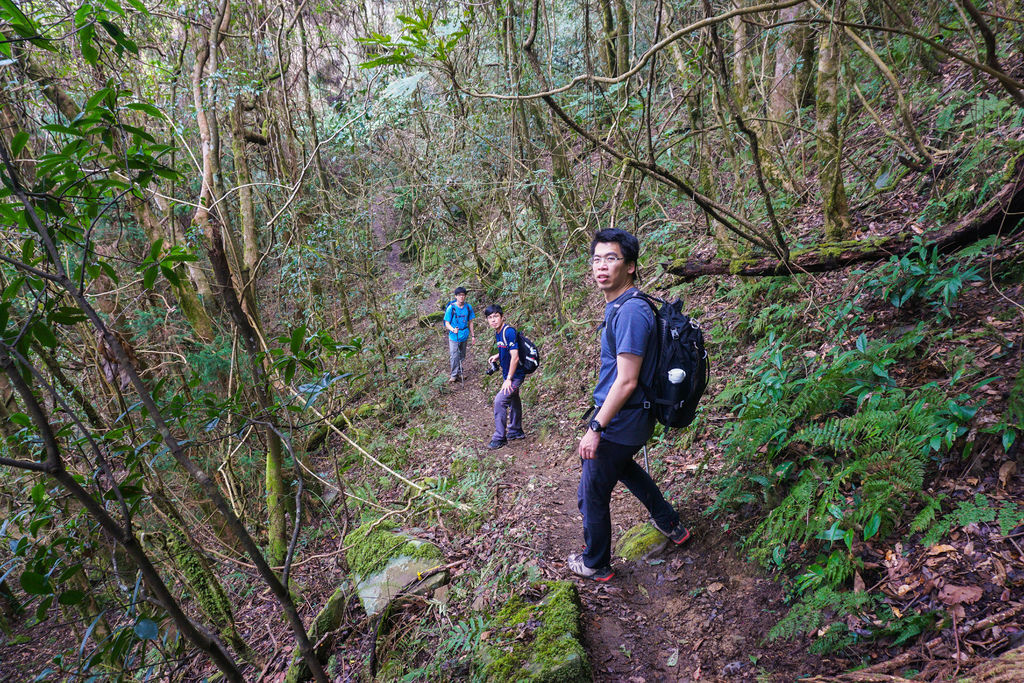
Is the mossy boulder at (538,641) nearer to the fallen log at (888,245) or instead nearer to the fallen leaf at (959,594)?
the fallen leaf at (959,594)

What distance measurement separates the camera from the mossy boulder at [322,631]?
4027 mm

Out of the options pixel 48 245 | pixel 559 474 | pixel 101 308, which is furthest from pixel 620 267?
pixel 101 308

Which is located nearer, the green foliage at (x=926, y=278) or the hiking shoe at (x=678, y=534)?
the green foliage at (x=926, y=278)

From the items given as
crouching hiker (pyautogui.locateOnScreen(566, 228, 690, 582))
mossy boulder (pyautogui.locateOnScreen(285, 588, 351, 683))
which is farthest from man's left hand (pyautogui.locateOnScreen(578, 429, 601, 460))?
mossy boulder (pyautogui.locateOnScreen(285, 588, 351, 683))

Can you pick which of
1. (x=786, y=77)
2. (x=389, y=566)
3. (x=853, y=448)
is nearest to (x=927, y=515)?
(x=853, y=448)

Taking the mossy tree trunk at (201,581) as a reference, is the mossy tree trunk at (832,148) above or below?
above

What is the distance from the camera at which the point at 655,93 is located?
8.18 metres

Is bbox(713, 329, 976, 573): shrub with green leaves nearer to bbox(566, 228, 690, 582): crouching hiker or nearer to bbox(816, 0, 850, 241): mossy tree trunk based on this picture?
bbox(566, 228, 690, 582): crouching hiker

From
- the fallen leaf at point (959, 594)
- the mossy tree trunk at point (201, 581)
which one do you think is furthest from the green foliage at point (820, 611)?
the mossy tree trunk at point (201, 581)

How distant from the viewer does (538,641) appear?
110 inches

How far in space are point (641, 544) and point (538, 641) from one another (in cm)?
116

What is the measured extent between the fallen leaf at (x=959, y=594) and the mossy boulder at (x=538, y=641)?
1.61 m

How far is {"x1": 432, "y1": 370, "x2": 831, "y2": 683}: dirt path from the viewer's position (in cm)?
268

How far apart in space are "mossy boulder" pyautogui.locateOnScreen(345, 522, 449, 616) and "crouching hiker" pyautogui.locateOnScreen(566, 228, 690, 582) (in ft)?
5.33
